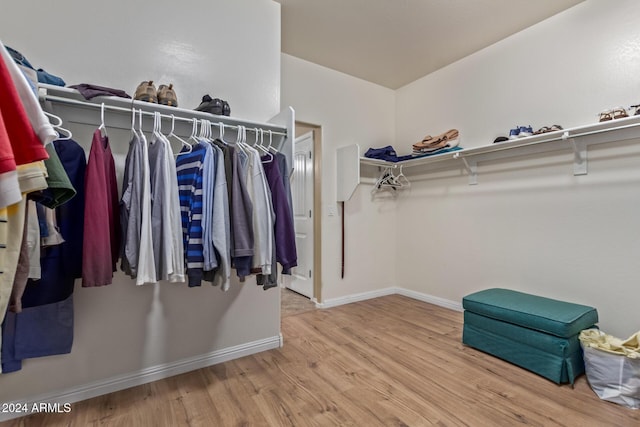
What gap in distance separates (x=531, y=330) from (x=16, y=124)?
2.66 metres

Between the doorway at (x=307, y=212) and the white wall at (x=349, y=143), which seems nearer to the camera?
the white wall at (x=349, y=143)

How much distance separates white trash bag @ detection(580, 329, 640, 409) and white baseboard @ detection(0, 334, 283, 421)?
202 cm

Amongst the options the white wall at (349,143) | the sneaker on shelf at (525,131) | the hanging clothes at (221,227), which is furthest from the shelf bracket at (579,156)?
the hanging clothes at (221,227)

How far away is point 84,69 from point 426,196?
10.7 ft

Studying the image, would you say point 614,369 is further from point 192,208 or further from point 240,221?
point 192,208

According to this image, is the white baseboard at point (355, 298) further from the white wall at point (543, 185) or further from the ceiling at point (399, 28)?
the ceiling at point (399, 28)

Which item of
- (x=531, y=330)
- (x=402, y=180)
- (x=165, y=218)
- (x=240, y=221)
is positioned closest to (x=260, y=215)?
(x=240, y=221)

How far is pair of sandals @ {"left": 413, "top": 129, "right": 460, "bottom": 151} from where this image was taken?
3043 millimetres

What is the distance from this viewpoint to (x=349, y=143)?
3.53 meters

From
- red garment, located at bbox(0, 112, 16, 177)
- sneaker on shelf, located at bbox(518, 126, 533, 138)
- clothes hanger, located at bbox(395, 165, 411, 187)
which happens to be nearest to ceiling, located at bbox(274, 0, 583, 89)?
sneaker on shelf, located at bbox(518, 126, 533, 138)

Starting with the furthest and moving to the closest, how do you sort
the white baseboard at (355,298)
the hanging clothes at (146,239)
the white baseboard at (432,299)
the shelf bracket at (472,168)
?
the white baseboard at (355,298) < the white baseboard at (432,299) < the shelf bracket at (472,168) < the hanging clothes at (146,239)

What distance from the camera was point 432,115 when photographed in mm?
3451

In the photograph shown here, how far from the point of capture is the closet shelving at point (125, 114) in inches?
58.1

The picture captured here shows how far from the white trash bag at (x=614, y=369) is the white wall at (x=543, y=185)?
1.78ft
